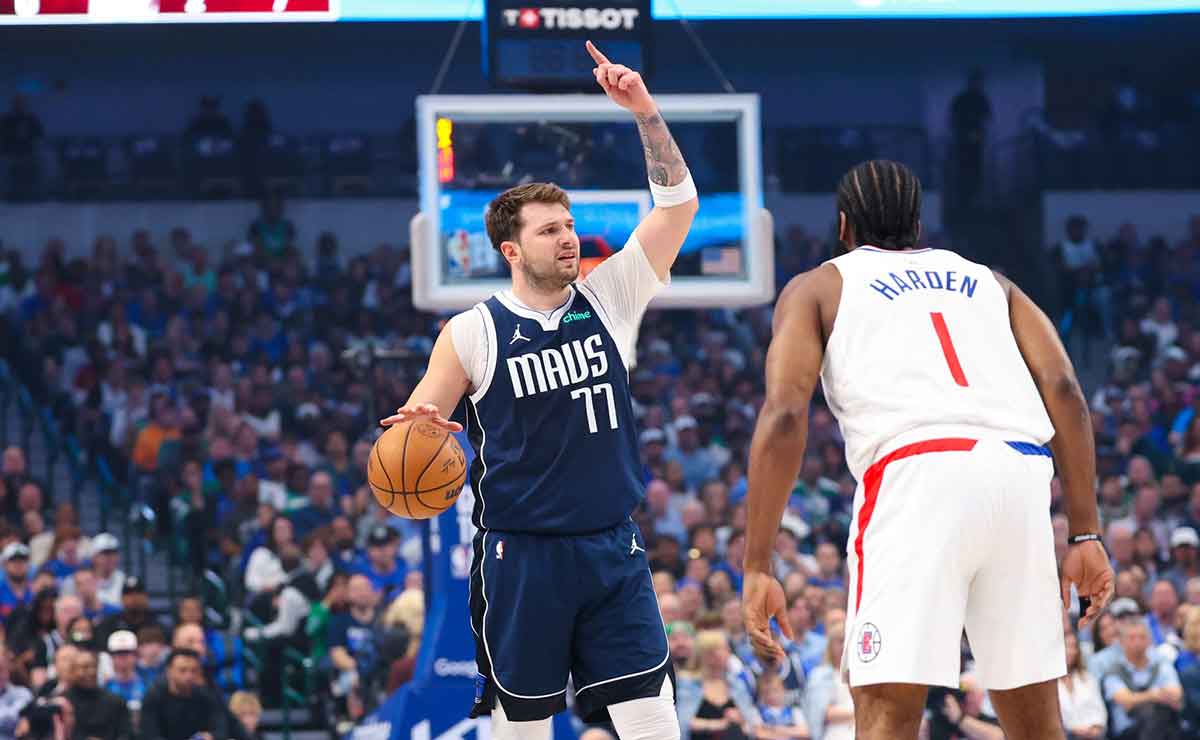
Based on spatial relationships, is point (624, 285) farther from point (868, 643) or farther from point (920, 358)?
point (868, 643)

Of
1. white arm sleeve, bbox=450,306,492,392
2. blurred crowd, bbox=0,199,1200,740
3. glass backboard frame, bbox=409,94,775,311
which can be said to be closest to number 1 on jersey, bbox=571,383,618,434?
white arm sleeve, bbox=450,306,492,392

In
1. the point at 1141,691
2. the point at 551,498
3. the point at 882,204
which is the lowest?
the point at 1141,691

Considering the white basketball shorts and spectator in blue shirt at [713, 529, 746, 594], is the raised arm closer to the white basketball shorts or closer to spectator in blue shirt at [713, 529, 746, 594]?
the white basketball shorts

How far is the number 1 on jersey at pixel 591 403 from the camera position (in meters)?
5.84

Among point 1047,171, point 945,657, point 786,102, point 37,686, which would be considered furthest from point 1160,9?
point 945,657

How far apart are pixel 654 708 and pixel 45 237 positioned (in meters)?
17.4

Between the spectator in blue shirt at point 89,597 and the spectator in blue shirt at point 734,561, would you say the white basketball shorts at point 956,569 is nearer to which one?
the spectator in blue shirt at point 734,561

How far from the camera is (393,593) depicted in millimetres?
13781

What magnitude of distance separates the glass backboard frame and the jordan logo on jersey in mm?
4561

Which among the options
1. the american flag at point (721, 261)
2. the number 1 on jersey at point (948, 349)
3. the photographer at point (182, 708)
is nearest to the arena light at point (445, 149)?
the american flag at point (721, 261)

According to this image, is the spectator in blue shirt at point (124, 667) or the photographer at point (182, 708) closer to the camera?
the photographer at point (182, 708)

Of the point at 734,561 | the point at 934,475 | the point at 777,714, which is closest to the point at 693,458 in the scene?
the point at 734,561

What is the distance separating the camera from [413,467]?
18.5ft

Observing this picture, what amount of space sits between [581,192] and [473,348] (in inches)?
210
